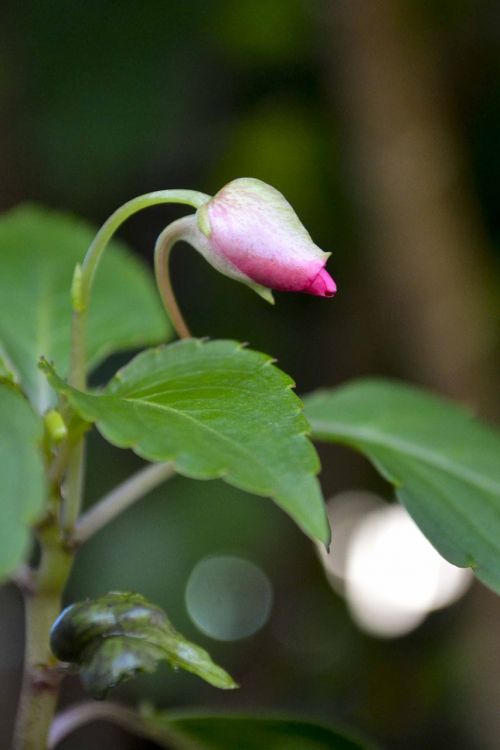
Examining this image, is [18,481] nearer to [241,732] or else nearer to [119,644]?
[119,644]

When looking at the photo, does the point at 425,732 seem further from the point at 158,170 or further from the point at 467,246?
the point at 158,170

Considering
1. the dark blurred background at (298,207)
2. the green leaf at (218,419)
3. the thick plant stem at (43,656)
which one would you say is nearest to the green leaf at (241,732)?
the thick plant stem at (43,656)

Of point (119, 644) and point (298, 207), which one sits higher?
point (119, 644)

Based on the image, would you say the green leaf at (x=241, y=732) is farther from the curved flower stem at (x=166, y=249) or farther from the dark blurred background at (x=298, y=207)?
the dark blurred background at (x=298, y=207)

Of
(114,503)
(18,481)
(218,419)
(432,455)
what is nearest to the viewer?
(18,481)

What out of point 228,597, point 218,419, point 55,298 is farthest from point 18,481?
point 228,597
